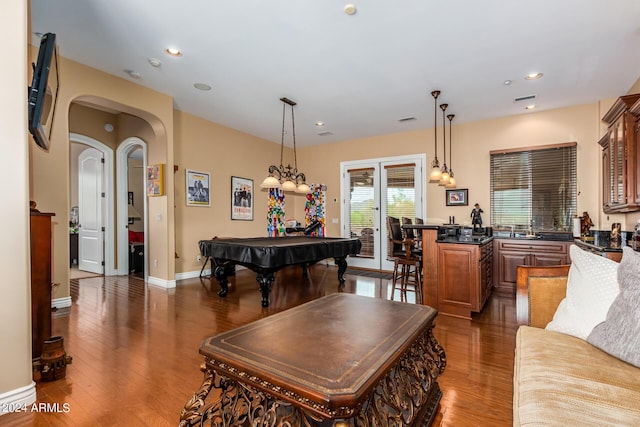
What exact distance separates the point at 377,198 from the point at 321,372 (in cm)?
583

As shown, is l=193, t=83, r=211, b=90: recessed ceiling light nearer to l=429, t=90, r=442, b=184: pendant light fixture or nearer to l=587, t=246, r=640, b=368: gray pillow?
l=429, t=90, r=442, b=184: pendant light fixture

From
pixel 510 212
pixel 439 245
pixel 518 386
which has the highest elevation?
pixel 510 212

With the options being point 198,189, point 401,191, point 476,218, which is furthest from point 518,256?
point 198,189

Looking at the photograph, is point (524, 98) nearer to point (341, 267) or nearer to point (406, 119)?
point (406, 119)

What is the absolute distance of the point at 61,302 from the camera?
3709mm

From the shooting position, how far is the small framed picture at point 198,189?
219 inches

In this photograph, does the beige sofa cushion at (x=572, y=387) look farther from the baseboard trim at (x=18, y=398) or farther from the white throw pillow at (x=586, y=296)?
the baseboard trim at (x=18, y=398)

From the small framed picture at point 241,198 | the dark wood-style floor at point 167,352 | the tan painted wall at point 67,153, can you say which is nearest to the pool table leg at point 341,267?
the dark wood-style floor at point 167,352

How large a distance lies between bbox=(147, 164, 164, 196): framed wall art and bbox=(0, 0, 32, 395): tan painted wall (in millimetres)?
3116

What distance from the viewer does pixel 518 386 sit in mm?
1226

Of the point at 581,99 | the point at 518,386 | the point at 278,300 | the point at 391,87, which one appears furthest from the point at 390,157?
the point at 518,386

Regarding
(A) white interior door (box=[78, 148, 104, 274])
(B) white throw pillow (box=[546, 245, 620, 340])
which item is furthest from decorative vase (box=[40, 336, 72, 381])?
(A) white interior door (box=[78, 148, 104, 274])

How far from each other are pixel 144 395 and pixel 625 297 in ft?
8.90

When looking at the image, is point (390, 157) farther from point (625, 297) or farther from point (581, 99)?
point (625, 297)
